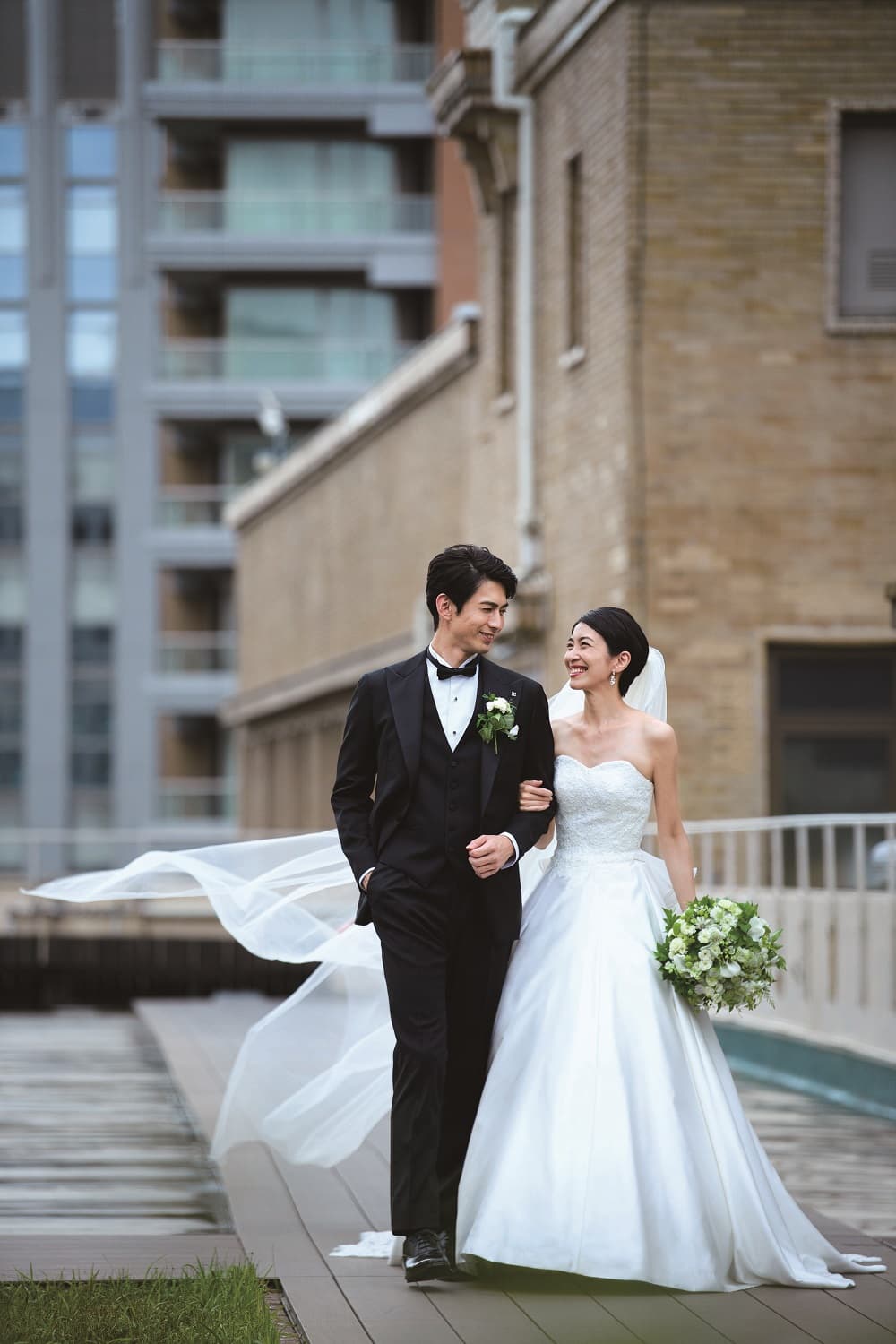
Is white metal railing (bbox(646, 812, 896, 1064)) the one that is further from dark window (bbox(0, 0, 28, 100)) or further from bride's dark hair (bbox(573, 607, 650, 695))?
dark window (bbox(0, 0, 28, 100))

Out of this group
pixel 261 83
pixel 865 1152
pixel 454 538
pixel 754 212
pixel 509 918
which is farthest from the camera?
pixel 261 83

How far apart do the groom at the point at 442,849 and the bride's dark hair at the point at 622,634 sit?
32 centimetres

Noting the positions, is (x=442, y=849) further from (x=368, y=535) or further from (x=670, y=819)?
(x=368, y=535)

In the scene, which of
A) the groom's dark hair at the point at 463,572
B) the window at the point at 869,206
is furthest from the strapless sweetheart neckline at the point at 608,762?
the window at the point at 869,206

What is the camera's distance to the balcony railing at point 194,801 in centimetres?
5622

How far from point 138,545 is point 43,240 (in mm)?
8075

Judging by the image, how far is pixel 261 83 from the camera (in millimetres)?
54906

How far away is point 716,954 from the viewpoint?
700 cm

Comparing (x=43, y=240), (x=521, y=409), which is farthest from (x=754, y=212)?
(x=43, y=240)

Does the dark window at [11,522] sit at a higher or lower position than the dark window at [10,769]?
higher

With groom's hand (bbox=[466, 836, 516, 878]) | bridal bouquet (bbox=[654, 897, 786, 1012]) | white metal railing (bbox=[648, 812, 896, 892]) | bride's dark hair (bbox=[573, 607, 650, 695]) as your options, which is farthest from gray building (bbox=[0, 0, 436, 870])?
groom's hand (bbox=[466, 836, 516, 878])

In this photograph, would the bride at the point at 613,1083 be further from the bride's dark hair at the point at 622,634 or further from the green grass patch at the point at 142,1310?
the green grass patch at the point at 142,1310

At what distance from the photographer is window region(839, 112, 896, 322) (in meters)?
17.5

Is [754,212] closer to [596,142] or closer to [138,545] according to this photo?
[596,142]
